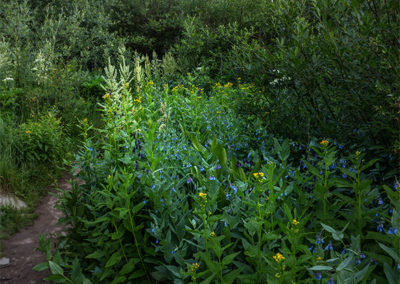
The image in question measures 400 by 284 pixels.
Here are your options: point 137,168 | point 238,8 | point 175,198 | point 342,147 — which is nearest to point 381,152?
point 342,147

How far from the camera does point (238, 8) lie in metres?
9.48

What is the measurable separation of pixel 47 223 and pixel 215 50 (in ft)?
19.6

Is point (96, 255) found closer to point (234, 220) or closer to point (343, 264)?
point (234, 220)

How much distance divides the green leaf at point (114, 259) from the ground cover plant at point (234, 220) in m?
0.01

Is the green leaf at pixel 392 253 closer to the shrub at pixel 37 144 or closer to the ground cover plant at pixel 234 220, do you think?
the ground cover plant at pixel 234 220

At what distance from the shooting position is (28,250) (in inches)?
133

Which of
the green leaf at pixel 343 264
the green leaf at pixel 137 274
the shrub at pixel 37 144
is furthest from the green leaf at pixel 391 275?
the shrub at pixel 37 144

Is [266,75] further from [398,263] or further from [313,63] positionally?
[398,263]

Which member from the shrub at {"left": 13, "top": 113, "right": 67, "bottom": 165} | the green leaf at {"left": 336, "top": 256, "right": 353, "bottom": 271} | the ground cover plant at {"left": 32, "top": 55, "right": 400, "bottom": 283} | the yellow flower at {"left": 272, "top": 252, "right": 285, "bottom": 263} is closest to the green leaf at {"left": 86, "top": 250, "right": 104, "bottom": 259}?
the ground cover plant at {"left": 32, "top": 55, "right": 400, "bottom": 283}

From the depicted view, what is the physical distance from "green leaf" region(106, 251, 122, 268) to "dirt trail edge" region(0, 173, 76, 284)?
81 cm

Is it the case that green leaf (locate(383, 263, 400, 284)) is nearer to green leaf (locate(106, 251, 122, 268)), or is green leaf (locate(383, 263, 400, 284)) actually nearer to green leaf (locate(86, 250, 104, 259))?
green leaf (locate(106, 251, 122, 268))

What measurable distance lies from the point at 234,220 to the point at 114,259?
89 centimetres

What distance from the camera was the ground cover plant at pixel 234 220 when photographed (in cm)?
176

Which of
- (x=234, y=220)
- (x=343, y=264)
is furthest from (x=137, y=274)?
(x=343, y=264)
